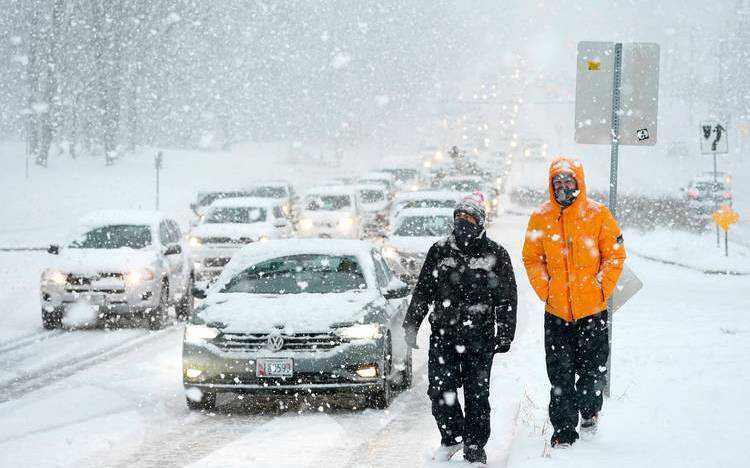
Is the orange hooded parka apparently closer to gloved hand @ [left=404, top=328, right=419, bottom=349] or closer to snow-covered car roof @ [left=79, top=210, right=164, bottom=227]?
gloved hand @ [left=404, top=328, right=419, bottom=349]

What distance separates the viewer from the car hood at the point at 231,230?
959 inches

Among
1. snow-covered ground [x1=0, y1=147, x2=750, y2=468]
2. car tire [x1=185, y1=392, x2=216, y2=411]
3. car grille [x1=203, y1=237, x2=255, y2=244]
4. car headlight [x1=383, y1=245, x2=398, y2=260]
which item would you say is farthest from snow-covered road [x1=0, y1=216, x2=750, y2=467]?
car grille [x1=203, y1=237, x2=255, y2=244]

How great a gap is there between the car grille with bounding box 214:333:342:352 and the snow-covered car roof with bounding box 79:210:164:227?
865 cm

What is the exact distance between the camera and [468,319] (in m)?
7.27

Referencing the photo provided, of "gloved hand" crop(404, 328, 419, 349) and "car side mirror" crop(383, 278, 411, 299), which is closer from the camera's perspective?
"gloved hand" crop(404, 328, 419, 349)

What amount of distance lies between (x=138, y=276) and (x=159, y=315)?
664mm

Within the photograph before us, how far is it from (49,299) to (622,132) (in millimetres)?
10172

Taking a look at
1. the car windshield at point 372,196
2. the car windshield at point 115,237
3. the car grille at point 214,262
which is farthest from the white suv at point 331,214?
the car windshield at point 115,237

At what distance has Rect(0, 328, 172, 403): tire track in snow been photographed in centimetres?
1112

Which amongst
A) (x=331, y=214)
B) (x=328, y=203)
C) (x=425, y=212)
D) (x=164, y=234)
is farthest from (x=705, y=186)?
(x=164, y=234)

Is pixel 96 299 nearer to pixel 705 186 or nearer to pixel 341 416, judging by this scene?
pixel 341 416

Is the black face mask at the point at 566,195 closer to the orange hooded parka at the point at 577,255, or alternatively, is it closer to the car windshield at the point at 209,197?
the orange hooded parka at the point at 577,255

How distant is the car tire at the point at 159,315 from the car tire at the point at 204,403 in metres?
6.77

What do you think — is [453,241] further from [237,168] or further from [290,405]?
[237,168]
